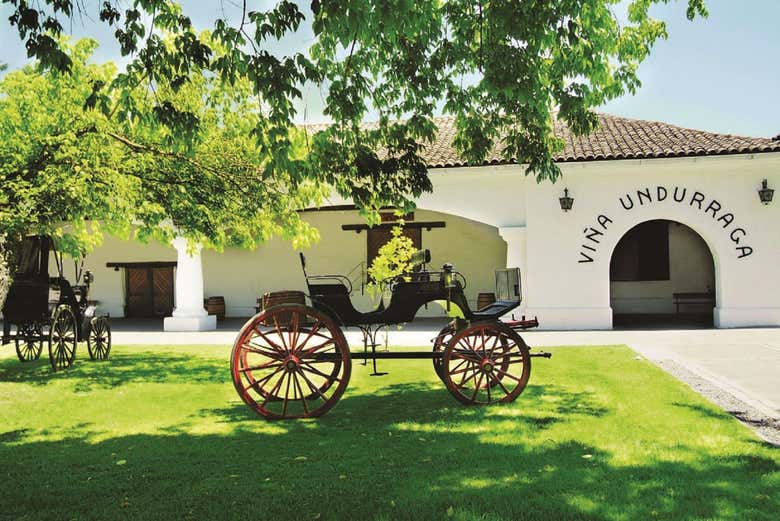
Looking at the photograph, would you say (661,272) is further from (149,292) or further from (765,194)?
(149,292)

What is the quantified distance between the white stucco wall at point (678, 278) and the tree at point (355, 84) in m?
10.8

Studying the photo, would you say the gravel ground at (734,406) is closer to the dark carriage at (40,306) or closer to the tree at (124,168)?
the tree at (124,168)

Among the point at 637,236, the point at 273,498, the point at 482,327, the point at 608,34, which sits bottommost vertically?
the point at 273,498

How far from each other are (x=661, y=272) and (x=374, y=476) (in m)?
15.1

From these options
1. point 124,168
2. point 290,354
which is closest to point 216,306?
point 124,168

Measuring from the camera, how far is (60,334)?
8773 millimetres

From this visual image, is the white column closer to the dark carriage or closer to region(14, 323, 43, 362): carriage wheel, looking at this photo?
region(14, 323, 43, 362): carriage wheel

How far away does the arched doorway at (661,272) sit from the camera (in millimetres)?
17391

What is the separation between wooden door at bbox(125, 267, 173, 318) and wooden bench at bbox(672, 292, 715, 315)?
45.9ft

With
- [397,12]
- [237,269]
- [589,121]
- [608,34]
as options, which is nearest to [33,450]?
[397,12]

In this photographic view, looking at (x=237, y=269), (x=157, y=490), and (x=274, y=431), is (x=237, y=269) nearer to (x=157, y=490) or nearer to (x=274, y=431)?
(x=274, y=431)

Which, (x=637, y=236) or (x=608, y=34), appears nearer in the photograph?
(x=608, y=34)

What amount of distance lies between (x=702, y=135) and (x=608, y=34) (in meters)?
9.73

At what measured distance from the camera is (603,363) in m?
9.22
